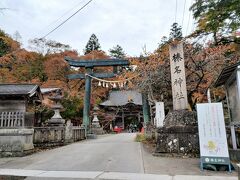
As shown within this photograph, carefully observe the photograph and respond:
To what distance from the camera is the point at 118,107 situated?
4306cm

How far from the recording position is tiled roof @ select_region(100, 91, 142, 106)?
142 feet

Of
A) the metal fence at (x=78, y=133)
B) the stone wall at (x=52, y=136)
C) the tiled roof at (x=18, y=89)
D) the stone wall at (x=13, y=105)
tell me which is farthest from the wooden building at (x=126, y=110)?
the stone wall at (x=13, y=105)

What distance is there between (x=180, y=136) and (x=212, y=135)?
2.21 meters

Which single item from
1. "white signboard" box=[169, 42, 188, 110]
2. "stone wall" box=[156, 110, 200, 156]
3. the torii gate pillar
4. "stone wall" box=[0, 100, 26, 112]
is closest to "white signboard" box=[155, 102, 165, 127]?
"white signboard" box=[169, 42, 188, 110]

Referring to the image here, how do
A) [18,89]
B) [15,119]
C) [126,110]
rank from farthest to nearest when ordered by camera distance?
1. [126,110]
2. [18,89]
3. [15,119]

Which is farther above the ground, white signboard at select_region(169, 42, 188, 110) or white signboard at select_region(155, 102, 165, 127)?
white signboard at select_region(169, 42, 188, 110)

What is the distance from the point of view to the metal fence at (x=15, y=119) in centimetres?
1223

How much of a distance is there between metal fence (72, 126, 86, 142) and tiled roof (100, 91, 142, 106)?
811 inches

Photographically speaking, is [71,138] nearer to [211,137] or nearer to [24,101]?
[24,101]

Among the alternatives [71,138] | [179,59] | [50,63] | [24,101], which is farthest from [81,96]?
[179,59]

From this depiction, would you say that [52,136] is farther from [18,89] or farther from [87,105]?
[87,105]

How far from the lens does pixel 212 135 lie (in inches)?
332

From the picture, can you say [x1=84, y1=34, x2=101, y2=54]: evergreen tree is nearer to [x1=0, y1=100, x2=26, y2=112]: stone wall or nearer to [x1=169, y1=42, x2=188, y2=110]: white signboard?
[x1=0, y1=100, x2=26, y2=112]: stone wall

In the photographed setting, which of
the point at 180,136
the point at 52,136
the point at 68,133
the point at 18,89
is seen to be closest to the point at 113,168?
the point at 180,136
